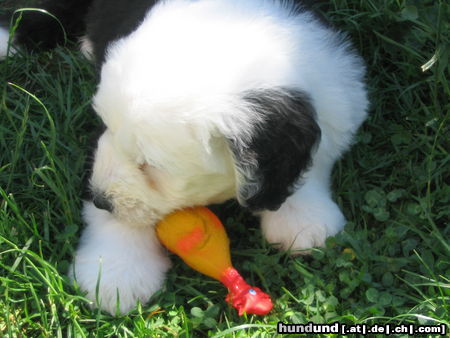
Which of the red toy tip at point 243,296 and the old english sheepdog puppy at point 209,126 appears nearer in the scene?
the old english sheepdog puppy at point 209,126

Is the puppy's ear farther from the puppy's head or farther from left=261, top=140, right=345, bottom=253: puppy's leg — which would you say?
left=261, top=140, right=345, bottom=253: puppy's leg

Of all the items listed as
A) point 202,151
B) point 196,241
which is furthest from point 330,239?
point 202,151

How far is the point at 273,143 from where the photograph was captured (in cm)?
234

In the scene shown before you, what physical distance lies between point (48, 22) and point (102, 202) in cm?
179

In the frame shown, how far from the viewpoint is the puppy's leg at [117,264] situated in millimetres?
2609

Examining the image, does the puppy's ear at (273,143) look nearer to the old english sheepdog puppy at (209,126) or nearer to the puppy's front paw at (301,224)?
the old english sheepdog puppy at (209,126)

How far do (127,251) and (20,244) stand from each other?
50 centimetres

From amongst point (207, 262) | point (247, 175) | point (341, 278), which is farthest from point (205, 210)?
point (341, 278)

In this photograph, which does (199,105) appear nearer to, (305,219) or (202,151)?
(202,151)

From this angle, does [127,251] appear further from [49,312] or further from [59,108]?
[59,108]

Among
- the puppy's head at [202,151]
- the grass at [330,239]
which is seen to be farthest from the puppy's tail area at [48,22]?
the puppy's head at [202,151]

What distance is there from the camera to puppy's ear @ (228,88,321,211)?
7.54 ft

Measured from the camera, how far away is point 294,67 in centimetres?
248

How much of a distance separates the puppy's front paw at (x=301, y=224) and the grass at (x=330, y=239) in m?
0.07
